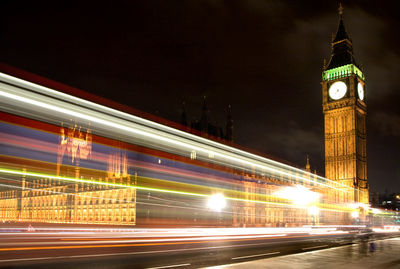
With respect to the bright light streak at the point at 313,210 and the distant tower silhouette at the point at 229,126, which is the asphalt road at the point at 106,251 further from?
the distant tower silhouette at the point at 229,126

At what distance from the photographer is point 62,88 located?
9391 millimetres

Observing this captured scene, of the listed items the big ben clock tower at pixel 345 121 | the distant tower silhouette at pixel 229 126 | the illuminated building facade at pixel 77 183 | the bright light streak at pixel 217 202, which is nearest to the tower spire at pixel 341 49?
the big ben clock tower at pixel 345 121

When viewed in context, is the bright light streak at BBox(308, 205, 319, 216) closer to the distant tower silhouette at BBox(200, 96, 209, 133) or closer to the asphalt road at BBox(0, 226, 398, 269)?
the asphalt road at BBox(0, 226, 398, 269)

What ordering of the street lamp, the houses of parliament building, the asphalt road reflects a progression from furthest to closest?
the street lamp, the asphalt road, the houses of parliament building

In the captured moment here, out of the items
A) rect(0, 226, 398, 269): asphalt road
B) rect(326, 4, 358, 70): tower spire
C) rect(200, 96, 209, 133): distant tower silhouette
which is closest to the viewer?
rect(0, 226, 398, 269): asphalt road

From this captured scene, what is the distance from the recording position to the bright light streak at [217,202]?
43.7 feet

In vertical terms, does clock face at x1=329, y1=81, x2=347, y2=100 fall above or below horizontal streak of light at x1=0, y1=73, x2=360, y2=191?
above

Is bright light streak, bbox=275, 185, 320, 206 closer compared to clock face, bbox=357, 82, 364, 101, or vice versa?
bright light streak, bbox=275, 185, 320, 206

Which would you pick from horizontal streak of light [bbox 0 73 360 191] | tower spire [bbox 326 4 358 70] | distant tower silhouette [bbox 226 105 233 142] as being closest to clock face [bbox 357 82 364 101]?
tower spire [bbox 326 4 358 70]

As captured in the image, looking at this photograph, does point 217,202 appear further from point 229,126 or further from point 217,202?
point 229,126

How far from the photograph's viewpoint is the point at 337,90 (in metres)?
66.4

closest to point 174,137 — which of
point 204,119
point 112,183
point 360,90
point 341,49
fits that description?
point 112,183

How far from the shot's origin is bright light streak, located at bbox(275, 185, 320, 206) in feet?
62.0

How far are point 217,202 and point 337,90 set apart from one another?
58077 millimetres
